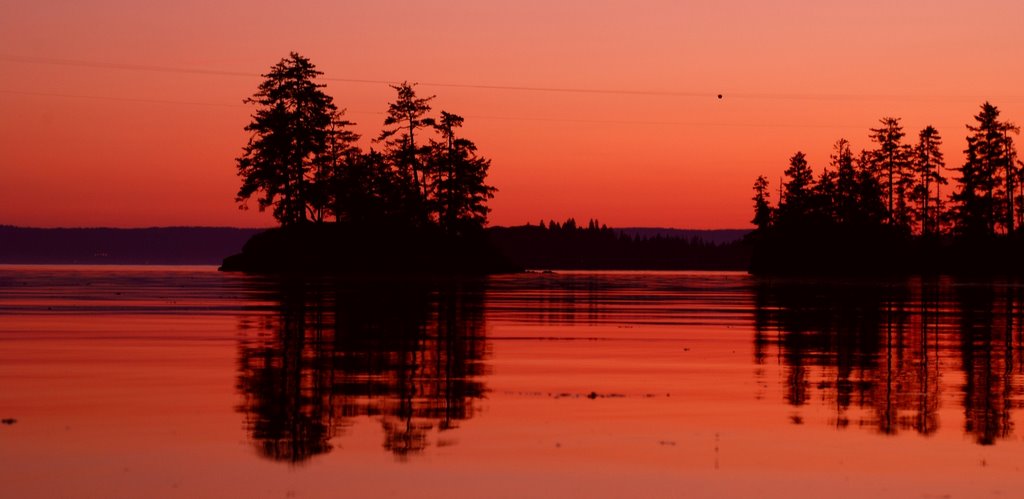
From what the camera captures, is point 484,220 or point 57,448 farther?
point 484,220

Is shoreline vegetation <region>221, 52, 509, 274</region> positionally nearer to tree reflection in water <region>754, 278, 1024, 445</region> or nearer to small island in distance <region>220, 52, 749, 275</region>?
small island in distance <region>220, 52, 749, 275</region>

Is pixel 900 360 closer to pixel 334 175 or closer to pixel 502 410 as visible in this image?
pixel 502 410

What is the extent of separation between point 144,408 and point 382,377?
402 centimetres

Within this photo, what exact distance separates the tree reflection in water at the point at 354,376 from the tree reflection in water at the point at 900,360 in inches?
161

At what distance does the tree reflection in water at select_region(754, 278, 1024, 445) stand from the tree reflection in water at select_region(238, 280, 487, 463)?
13.4 ft

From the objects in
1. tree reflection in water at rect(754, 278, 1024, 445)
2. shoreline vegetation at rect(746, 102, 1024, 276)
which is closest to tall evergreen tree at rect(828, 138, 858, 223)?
shoreline vegetation at rect(746, 102, 1024, 276)

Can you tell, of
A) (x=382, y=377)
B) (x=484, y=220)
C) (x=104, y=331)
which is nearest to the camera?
(x=382, y=377)

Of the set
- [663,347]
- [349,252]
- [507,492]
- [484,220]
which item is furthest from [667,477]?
[484,220]

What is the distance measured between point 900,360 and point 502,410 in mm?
8983

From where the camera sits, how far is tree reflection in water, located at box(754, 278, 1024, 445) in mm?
14242

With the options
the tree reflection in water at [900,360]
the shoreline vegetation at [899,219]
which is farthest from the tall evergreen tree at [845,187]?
the tree reflection in water at [900,360]

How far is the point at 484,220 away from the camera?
123m

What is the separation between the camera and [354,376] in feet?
57.5

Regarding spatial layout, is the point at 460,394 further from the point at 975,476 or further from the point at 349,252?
the point at 349,252
